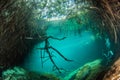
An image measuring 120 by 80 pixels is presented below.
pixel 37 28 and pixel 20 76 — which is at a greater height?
pixel 37 28

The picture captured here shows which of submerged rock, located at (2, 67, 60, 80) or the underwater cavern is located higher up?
the underwater cavern

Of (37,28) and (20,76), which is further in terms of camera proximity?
(37,28)

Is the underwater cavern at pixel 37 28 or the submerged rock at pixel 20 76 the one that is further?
the submerged rock at pixel 20 76

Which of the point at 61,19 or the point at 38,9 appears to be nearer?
the point at 38,9

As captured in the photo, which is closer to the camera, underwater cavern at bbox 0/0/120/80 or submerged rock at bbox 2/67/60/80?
underwater cavern at bbox 0/0/120/80

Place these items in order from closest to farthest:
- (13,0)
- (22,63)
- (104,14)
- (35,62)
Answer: (104,14), (13,0), (22,63), (35,62)

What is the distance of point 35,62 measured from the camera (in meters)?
11.9

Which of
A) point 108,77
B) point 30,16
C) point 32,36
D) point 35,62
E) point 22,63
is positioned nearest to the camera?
point 108,77

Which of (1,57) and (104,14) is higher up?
(104,14)

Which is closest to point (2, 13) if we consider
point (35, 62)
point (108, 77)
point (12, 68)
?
point (12, 68)

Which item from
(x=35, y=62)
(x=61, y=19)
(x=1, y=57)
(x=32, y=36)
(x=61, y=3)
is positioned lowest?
(x=35, y=62)

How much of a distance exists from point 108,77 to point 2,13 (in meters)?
4.29

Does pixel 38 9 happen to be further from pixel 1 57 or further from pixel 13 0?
pixel 1 57

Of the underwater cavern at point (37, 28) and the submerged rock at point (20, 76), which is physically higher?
the underwater cavern at point (37, 28)
